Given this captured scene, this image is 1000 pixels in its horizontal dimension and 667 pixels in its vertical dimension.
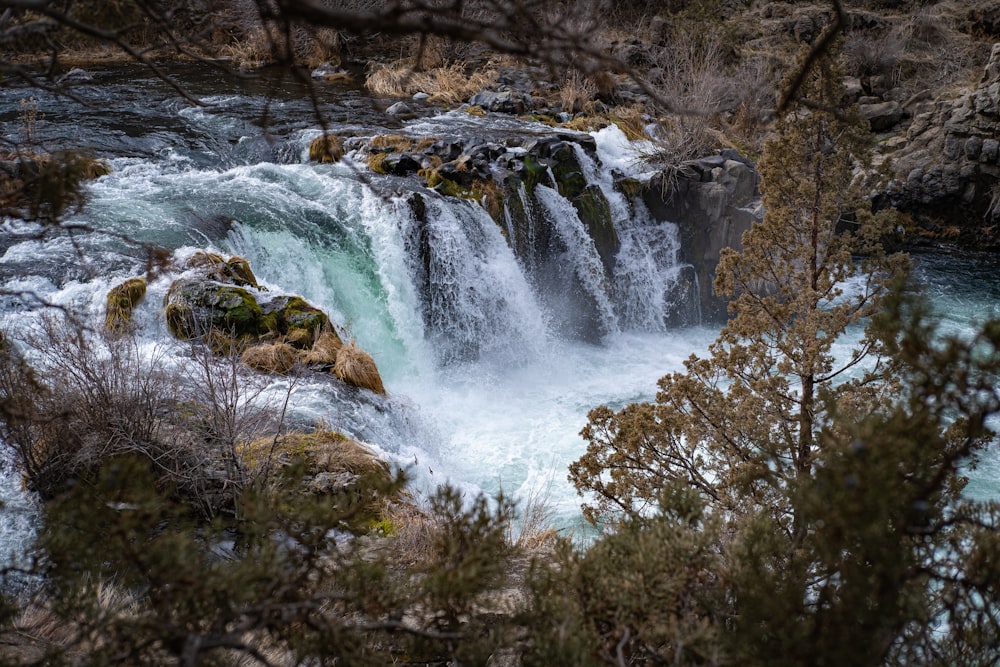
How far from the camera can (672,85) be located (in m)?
13.4

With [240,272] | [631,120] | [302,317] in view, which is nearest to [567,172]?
[631,120]

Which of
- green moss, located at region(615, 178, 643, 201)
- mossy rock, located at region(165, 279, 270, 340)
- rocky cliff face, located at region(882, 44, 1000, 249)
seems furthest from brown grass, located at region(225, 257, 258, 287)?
rocky cliff face, located at region(882, 44, 1000, 249)

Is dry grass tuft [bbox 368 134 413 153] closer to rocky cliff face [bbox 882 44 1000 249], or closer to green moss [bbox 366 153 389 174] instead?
green moss [bbox 366 153 389 174]

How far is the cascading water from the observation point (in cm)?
707

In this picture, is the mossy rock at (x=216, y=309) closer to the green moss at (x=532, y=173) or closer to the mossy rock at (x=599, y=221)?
the green moss at (x=532, y=173)

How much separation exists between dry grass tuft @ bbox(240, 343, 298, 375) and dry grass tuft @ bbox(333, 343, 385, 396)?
1.43 ft

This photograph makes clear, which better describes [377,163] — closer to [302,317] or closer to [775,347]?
[302,317]

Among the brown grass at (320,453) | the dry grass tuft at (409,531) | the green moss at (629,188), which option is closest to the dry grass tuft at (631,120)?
the green moss at (629,188)

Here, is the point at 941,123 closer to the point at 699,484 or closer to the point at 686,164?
the point at 686,164

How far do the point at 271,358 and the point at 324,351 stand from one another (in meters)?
0.60

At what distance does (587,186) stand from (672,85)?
13.2 feet

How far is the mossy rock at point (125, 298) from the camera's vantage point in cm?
656

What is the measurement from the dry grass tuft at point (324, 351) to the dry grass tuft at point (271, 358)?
17 centimetres

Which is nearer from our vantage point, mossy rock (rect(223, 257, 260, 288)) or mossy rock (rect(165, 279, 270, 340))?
mossy rock (rect(165, 279, 270, 340))
